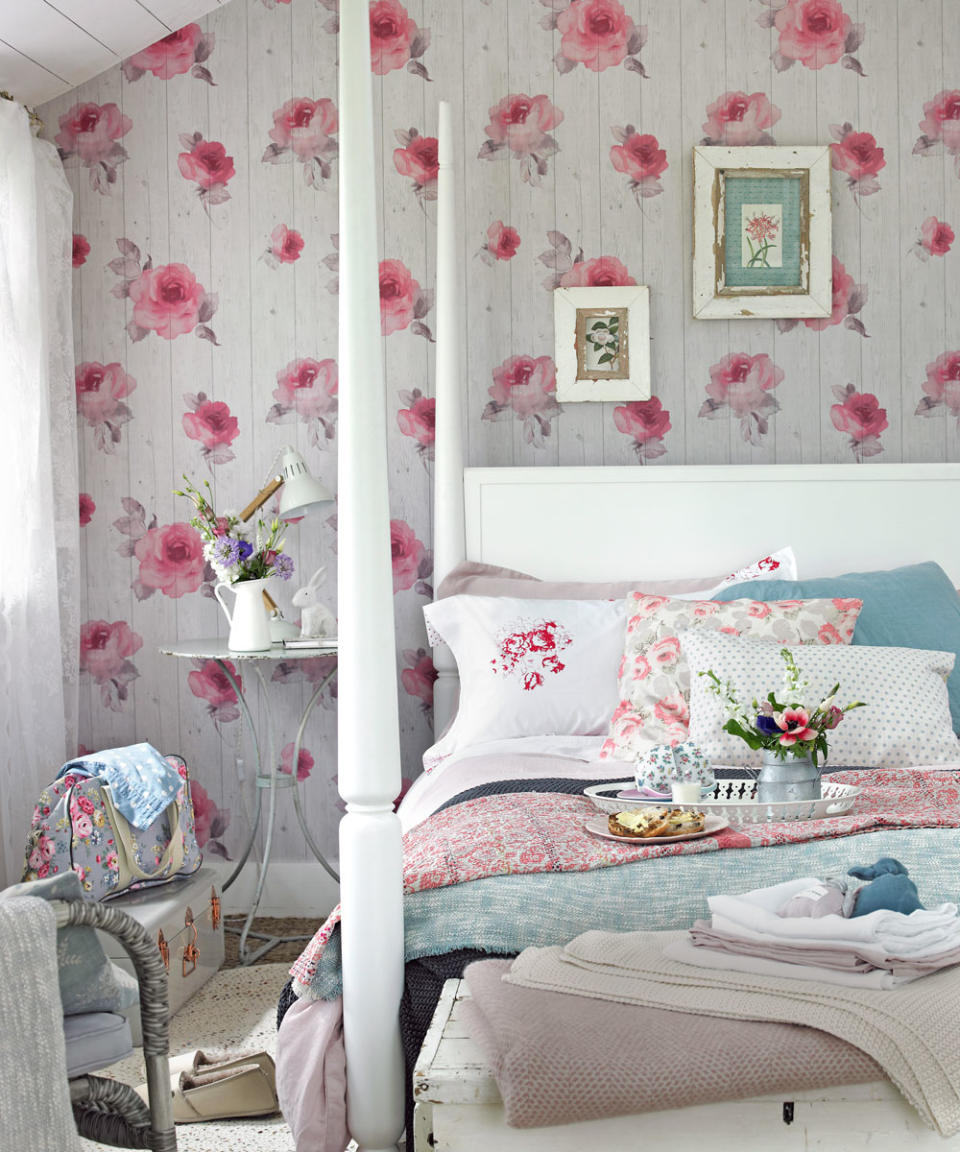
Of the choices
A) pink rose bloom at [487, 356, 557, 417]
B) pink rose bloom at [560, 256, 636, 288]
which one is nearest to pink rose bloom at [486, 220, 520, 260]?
pink rose bloom at [560, 256, 636, 288]

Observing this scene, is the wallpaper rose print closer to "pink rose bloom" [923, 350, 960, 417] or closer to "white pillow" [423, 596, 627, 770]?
"pink rose bloom" [923, 350, 960, 417]

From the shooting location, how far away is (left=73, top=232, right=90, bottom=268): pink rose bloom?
132 inches

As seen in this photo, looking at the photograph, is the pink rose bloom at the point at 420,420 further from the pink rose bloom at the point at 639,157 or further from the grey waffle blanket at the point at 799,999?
the grey waffle blanket at the point at 799,999

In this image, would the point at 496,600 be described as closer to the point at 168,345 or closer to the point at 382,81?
the point at 168,345

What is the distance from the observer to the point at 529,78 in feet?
10.8

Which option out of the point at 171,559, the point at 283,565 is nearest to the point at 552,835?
the point at 283,565

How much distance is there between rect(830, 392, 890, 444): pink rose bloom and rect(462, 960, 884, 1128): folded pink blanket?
241 centimetres

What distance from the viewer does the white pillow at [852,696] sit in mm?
2297

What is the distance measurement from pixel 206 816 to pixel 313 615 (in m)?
0.74

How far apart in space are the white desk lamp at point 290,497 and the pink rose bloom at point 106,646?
513 millimetres

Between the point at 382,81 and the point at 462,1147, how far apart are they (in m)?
2.93

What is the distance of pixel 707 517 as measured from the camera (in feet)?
10.4

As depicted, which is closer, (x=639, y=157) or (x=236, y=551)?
(x=236, y=551)

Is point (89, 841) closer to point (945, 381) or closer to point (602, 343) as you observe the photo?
point (602, 343)
